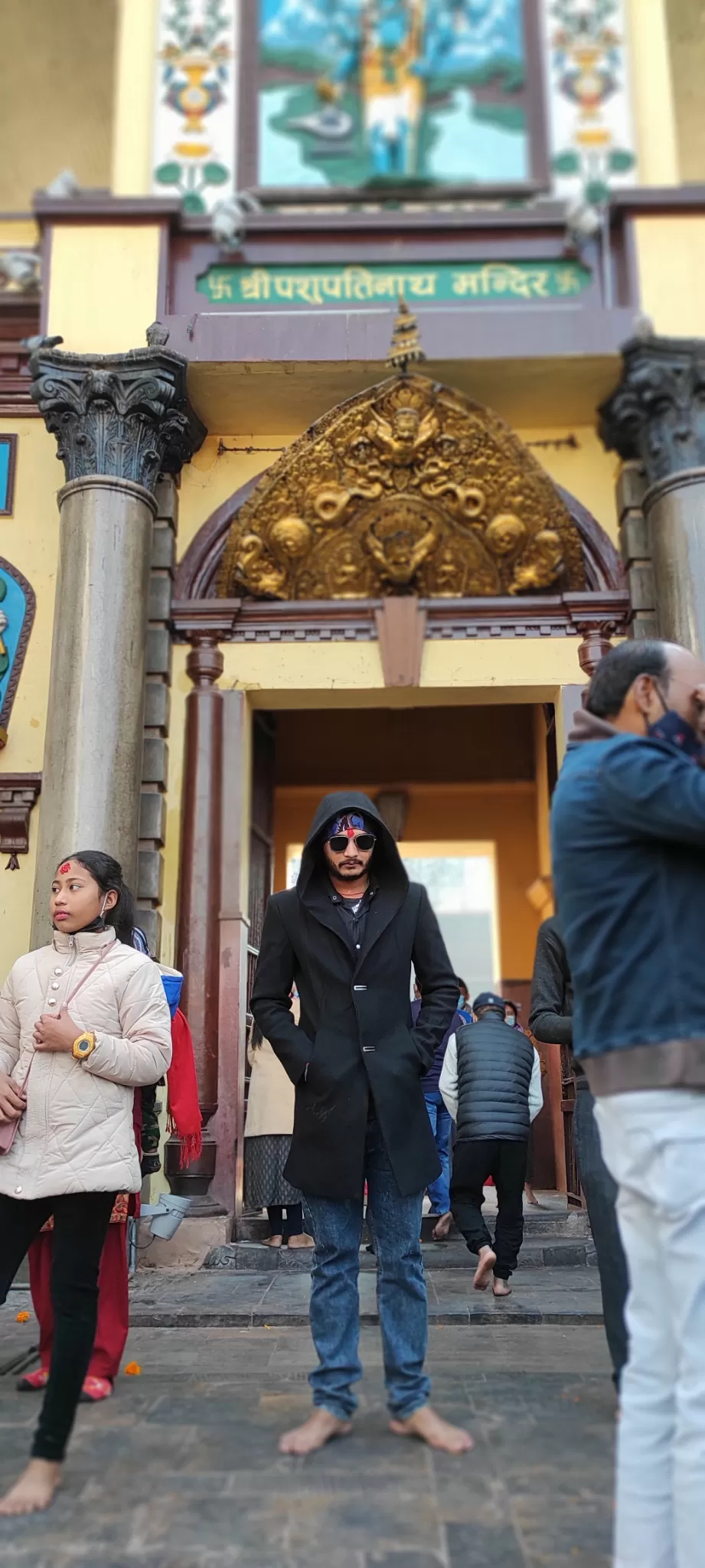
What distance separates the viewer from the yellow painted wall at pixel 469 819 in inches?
517

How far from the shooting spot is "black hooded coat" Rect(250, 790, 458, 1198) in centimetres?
348

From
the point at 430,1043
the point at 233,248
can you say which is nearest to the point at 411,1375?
the point at 430,1043

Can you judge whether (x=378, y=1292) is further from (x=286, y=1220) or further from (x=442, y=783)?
(x=442, y=783)

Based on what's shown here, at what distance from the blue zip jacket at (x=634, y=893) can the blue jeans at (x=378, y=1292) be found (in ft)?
4.16

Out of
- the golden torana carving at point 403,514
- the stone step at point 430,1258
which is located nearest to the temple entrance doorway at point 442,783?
the golden torana carving at point 403,514

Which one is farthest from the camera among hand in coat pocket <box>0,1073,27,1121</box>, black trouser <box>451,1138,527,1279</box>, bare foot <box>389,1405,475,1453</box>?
black trouser <box>451,1138,527,1279</box>

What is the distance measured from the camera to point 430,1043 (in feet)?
11.9

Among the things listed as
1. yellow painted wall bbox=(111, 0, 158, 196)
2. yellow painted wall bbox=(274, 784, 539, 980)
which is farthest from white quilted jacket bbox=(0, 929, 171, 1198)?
yellow painted wall bbox=(274, 784, 539, 980)

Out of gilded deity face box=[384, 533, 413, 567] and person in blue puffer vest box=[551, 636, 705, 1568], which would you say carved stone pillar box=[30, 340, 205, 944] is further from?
person in blue puffer vest box=[551, 636, 705, 1568]

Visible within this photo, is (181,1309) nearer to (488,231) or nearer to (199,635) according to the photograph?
(199,635)

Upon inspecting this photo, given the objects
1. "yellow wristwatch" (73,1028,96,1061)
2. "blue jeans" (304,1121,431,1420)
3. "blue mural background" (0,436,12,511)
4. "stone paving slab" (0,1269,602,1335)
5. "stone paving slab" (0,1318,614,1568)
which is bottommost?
"stone paving slab" (0,1269,602,1335)

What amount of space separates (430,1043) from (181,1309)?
2566 mm

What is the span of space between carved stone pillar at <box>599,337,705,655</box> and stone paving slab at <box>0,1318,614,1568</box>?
4724 millimetres

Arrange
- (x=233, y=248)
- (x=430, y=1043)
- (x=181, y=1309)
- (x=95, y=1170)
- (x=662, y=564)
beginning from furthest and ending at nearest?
(x=233, y=248) → (x=662, y=564) → (x=181, y=1309) → (x=430, y=1043) → (x=95, y=1170)
